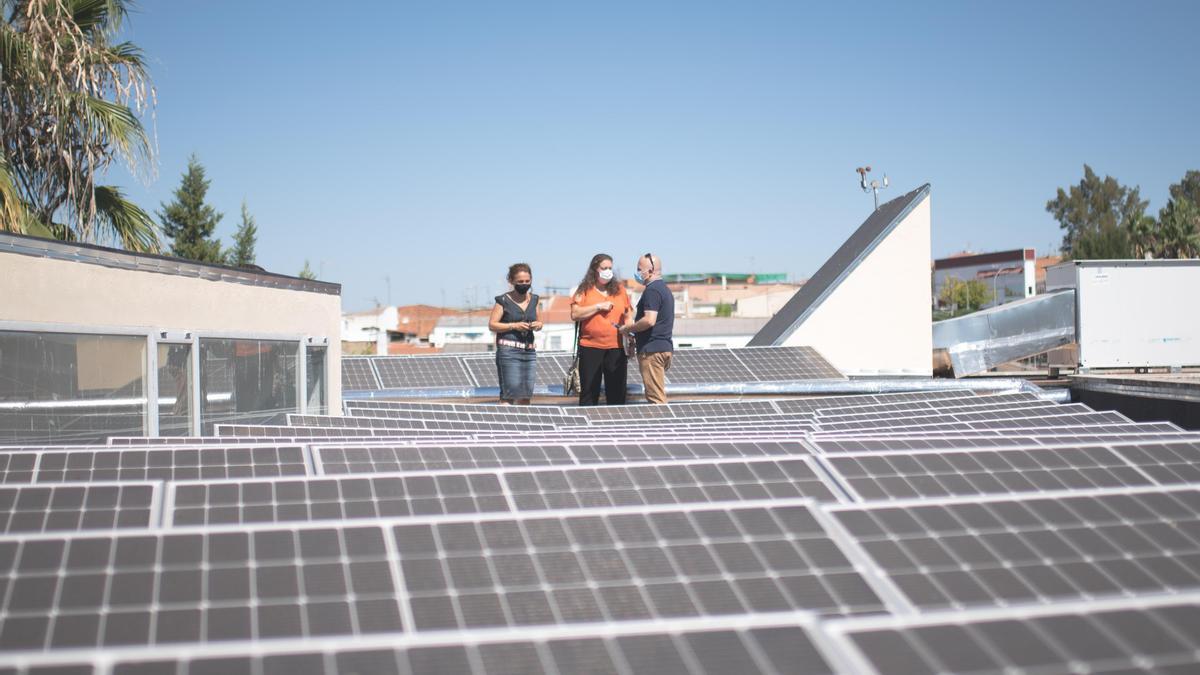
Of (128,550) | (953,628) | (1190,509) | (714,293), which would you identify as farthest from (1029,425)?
(714,293)

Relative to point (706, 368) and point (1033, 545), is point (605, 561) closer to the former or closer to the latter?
point (1033, 545)

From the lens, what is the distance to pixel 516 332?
11516mm

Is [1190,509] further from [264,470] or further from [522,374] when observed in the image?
[522,374]

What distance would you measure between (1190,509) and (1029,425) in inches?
203

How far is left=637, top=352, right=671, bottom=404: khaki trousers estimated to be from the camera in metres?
11.2

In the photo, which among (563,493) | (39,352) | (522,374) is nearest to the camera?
(563,493)

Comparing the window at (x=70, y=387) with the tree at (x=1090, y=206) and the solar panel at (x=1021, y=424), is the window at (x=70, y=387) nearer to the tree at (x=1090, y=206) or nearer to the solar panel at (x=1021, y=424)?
the solar panel at (x=1021, y=424)

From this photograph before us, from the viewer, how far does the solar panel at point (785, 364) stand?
16.4m

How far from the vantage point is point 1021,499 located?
4.10 metres

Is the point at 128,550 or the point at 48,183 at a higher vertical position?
the point at 48,183

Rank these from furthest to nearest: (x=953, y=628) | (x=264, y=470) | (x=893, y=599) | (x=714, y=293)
Answer: (x=714, y=293)
(x=264, y=470)
(x=893, y=599)
(x=953, y=628)

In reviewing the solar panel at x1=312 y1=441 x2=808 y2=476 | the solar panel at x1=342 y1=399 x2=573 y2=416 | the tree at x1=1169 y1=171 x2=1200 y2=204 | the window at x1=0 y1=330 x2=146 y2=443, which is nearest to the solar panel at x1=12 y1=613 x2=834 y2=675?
the solar panel at x1=312 y1=441 x2=808 y2=476

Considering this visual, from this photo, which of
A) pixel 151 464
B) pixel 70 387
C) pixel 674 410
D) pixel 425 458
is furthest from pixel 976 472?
pixel 70 387

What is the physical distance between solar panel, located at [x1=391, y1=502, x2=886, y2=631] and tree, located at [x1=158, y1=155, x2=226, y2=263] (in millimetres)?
40972
